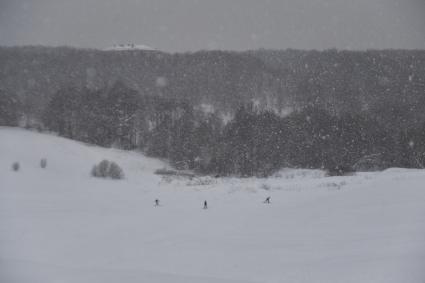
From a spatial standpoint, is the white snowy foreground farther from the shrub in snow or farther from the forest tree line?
the forest tree line

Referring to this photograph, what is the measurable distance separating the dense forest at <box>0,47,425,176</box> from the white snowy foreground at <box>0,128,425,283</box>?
61.4 ft

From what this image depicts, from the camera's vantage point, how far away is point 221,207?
19.1 metres

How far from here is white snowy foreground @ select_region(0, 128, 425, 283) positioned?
1010 cm

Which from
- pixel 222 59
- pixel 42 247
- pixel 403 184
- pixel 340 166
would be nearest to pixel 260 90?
pixel 222 59

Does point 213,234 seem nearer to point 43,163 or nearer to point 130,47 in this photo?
point 43,163

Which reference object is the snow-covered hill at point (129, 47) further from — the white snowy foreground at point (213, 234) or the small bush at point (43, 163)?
the white snowy foreground at point (213, 234)

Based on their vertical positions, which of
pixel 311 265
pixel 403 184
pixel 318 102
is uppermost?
pixel 318 102

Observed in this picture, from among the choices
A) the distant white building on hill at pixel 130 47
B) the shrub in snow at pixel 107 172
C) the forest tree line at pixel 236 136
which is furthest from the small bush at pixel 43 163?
the distant white building on hill at pixel 130 47

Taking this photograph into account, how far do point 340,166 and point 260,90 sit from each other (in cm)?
5526

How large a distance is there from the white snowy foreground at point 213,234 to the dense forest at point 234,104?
61.4 ft

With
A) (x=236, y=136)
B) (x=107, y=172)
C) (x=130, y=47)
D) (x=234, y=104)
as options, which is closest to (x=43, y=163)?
(x=107, y=172)

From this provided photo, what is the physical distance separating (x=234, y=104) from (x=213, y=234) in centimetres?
6733

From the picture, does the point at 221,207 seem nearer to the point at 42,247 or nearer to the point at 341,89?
the point at 42,247

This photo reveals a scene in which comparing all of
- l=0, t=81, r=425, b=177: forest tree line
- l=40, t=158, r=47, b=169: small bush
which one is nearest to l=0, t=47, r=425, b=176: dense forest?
l=0, t=81, r=425, b=177: forest tree line
